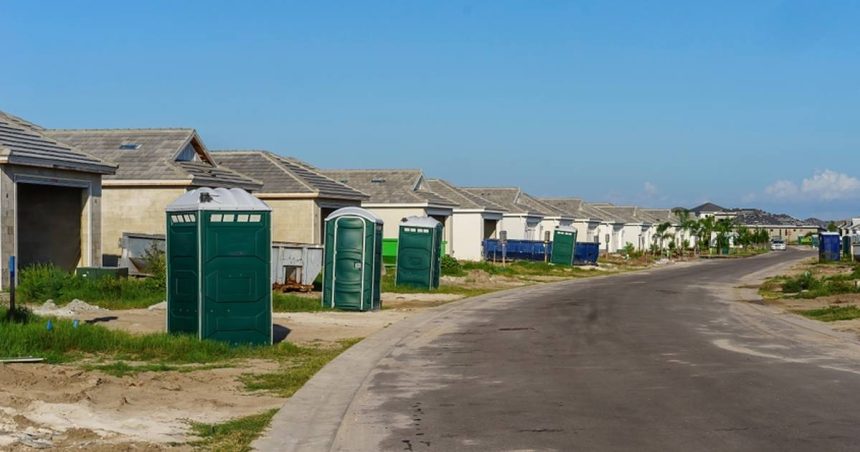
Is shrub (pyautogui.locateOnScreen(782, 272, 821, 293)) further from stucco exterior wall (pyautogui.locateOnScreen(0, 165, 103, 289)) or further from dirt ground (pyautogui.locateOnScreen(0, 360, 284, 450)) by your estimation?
dirt ground (pyautogui.locateOnScreen(0, 360, 284, 450))

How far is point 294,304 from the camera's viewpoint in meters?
26.4

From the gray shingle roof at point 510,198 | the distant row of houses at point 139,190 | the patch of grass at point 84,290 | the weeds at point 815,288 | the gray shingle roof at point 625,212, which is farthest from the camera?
the gray shingle roof at point 625,212

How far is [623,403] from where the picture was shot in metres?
11.6

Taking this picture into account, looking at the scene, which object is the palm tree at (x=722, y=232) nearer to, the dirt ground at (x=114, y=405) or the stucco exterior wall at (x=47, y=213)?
the stucco exterior wall at (x=47, y=213)

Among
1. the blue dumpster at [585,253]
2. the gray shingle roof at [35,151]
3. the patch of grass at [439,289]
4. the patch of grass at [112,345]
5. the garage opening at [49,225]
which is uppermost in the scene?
the gray shingle roof at [35,151]

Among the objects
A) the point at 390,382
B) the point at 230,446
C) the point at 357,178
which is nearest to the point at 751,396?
the point at 390,382

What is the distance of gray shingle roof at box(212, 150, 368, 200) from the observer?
144 ft

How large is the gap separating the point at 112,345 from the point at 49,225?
17001 millimetres

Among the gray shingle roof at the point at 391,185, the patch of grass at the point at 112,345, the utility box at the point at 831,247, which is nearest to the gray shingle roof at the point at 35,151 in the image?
the patch of grass at the point at 112,345

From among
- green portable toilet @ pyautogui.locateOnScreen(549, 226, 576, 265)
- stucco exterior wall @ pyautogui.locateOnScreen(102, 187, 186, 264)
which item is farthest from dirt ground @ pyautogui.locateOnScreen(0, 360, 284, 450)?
green portable toilet @ pyautogui.locateOnScreen(549, 226, 576, 265)

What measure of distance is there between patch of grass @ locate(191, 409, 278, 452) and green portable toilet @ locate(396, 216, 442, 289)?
2481cm

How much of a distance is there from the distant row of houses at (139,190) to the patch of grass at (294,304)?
697 centimetres

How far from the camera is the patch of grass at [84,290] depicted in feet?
80.5

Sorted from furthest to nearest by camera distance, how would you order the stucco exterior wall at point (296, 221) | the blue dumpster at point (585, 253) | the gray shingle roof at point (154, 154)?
the blue dumpster at point (585, 253), the stucco exterior wall at point (296, 221), the gray shingle roof at point (154, 154)
